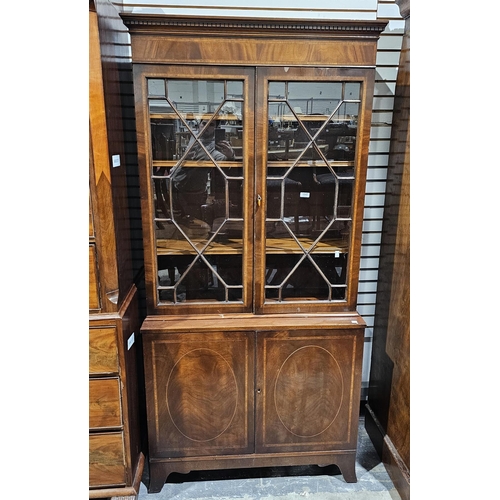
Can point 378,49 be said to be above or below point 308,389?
above

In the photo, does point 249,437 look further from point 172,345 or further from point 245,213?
point 245,213

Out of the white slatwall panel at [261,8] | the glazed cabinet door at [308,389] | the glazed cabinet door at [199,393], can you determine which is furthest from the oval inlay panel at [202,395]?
the white slatwall panel at [261,8]

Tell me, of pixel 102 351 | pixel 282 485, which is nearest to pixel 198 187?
pixel 102 351

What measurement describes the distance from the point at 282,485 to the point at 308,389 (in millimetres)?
495

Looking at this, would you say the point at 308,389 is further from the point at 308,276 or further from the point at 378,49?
the point at 378,49

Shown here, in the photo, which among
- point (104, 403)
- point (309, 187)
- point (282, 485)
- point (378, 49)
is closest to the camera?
point (104, 403)

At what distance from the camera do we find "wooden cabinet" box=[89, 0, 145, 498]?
1447 mm

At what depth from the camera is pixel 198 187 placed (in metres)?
1.72

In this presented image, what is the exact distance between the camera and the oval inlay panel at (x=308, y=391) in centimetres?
177

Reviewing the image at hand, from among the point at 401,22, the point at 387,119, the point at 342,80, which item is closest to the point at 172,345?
the point at 342,80

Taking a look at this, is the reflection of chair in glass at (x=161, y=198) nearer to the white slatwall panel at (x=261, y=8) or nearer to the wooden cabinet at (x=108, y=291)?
the wooden cabinet at (x=108, y=291)

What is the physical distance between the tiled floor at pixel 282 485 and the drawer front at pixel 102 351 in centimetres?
67

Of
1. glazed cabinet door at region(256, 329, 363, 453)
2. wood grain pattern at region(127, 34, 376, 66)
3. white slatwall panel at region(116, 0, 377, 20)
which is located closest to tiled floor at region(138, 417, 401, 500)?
glazed cabinet door at region(256, 329, 363, 453)

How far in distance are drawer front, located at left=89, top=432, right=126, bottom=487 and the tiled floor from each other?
0.66ft
